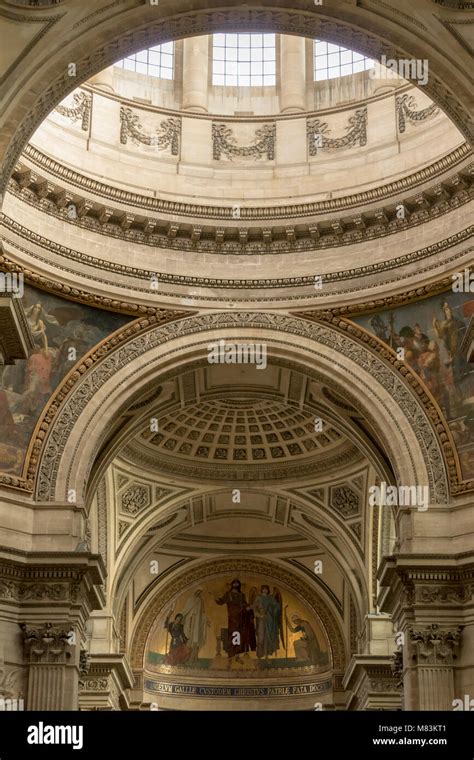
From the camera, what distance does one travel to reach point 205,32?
55.5 feet

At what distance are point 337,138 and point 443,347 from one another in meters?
6.36

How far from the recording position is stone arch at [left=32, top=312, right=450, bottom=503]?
Result: 25.5 m

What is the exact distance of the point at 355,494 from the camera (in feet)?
111

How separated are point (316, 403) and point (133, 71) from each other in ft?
30.2

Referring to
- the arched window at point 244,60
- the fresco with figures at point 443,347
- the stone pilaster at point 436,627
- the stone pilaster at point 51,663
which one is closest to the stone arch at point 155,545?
the fresco with figures at point 443,347

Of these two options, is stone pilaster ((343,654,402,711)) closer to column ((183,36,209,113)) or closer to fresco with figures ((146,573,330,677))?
fresco with figures ((146,573,330,677))

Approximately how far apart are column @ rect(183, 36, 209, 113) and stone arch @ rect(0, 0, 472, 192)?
1299 cm

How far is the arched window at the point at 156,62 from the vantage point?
30250 millimetres

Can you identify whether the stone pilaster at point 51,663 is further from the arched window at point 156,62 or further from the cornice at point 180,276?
the arched window at point 156,62

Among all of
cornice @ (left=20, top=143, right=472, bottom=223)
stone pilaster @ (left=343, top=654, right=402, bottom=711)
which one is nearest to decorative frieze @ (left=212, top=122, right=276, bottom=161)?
cornice @ (left=20, top=143, right=472, bottom=223)

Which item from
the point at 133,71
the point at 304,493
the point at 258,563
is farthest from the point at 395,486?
the point at 258,563

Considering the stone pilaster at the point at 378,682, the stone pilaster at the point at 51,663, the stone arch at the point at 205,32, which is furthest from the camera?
the stone pilaster at the point at 378,682

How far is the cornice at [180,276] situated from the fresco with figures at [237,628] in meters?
16.6

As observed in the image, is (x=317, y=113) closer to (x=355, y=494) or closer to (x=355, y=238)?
(x=355, y=238)
